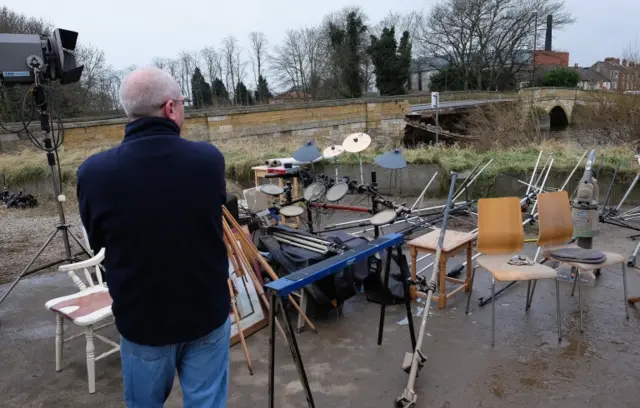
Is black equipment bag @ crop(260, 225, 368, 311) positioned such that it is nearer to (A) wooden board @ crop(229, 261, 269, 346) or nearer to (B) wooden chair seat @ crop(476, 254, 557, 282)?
(A) wooden board @ crop(229, 261, 269, 346)

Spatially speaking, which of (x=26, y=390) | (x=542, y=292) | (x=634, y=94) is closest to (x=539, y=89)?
(x=634, y=94)

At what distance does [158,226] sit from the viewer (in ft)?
4.13

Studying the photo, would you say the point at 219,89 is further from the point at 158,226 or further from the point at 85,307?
the point at 158,226

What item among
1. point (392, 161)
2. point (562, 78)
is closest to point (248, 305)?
point (392, 161)

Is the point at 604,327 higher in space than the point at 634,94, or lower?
lower

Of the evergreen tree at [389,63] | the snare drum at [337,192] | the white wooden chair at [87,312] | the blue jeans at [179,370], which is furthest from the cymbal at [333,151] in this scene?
the evergreen tree at [389,63]

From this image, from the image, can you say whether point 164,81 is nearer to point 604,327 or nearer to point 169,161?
point 169,161

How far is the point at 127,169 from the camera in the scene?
1.23 meters

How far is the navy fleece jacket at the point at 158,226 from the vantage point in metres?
1.24

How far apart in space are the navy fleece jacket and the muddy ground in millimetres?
1271

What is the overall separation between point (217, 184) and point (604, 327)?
2.90 m

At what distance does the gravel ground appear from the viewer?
16.4 ft

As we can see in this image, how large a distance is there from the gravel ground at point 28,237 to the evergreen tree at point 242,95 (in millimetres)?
22800

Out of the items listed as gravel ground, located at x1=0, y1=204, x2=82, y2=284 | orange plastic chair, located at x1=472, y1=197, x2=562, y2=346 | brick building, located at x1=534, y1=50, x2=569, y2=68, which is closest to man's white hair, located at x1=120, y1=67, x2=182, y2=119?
orange plastic chair, located at x1=472, y1=197, x2=562, y2=346
